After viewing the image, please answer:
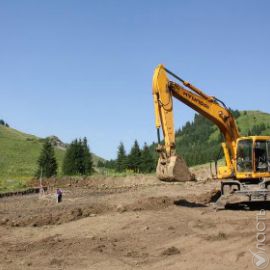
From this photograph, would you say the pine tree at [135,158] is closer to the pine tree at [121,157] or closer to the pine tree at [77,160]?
the pine tree at [121,157]

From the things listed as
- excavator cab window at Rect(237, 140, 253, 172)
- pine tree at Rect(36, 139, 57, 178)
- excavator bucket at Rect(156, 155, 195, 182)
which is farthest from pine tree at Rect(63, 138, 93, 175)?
excavator bucket at Rect(156, 155, 195, 182)

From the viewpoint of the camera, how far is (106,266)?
32.9 ft

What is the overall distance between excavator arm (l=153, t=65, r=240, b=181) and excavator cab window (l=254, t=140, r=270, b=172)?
1218 millimetres

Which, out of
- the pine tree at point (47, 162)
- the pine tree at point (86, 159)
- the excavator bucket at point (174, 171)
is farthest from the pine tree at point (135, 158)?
the excavator bucket at point (174, 171)

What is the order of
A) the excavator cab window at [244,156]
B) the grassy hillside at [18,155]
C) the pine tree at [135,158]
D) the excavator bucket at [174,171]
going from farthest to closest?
the grassy hillside at [18,155] < the pine tree at [135,158] < the excavator cab window at [244,156] < the excavator bucket at [174,171]

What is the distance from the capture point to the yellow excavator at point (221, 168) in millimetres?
16266

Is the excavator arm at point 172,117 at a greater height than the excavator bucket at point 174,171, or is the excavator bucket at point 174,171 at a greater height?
the excavator arm at point 172,117

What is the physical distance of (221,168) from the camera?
19031 mm

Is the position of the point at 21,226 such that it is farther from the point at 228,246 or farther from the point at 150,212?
the point at 228,246

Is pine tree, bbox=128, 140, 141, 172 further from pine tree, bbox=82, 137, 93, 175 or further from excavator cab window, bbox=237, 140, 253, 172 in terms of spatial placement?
excavator cab window, bbox=237, 140, 253, 172

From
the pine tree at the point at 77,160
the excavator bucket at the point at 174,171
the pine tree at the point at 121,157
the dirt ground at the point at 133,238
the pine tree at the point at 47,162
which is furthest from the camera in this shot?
the pine tree at the point at 121,157

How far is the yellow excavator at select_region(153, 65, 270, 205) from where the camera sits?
53.4 ft

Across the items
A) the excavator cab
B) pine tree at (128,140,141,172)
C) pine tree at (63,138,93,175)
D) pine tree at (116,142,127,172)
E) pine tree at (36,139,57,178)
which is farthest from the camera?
pine tree at (116,142,127,172)

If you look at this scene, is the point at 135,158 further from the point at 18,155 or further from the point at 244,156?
the point at 244,156
